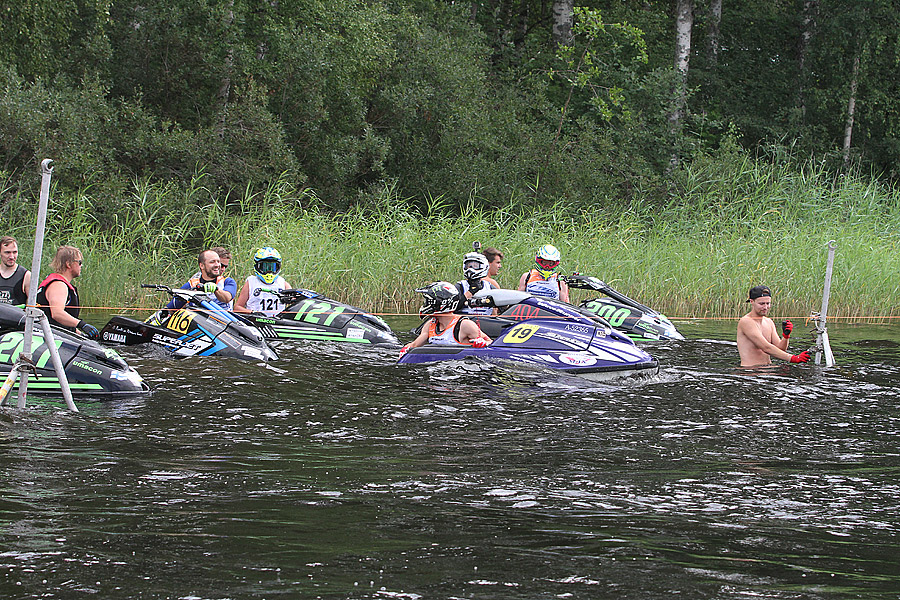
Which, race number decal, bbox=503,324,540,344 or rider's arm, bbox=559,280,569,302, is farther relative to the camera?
rider's arm, bbox=559,280,569,302

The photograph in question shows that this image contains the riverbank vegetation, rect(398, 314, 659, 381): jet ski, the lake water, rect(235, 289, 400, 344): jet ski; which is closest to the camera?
the lake water

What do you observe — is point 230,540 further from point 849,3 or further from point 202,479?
point 849,3

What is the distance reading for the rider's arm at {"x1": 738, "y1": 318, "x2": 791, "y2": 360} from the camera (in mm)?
11625

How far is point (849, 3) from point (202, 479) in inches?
1133

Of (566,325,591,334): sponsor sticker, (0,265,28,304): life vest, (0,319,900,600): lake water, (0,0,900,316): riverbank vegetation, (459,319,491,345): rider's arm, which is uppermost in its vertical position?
(0,0,900,316): riverbank vegetation

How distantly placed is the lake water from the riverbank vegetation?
881 cm

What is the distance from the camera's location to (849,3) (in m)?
30.3

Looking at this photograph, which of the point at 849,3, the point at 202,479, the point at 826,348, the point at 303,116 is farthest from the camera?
the point at 849,3

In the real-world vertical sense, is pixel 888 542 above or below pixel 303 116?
below

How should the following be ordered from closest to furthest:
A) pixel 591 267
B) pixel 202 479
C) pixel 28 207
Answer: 1. pixel 202 479
2. pixel 591 267
3. pixel 28 207

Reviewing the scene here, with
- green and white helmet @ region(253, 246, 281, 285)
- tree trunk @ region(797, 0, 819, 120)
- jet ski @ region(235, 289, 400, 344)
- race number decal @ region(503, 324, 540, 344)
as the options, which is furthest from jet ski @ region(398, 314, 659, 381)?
tree trunk @ region(797, 0, 819, 120)

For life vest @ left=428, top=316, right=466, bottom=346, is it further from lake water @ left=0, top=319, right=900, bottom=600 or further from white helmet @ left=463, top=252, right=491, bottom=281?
white helmet @ left=463, top=252, right=491, bottom=281

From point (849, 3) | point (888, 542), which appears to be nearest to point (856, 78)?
point (849, 3)

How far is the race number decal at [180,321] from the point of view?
39.6 ft
